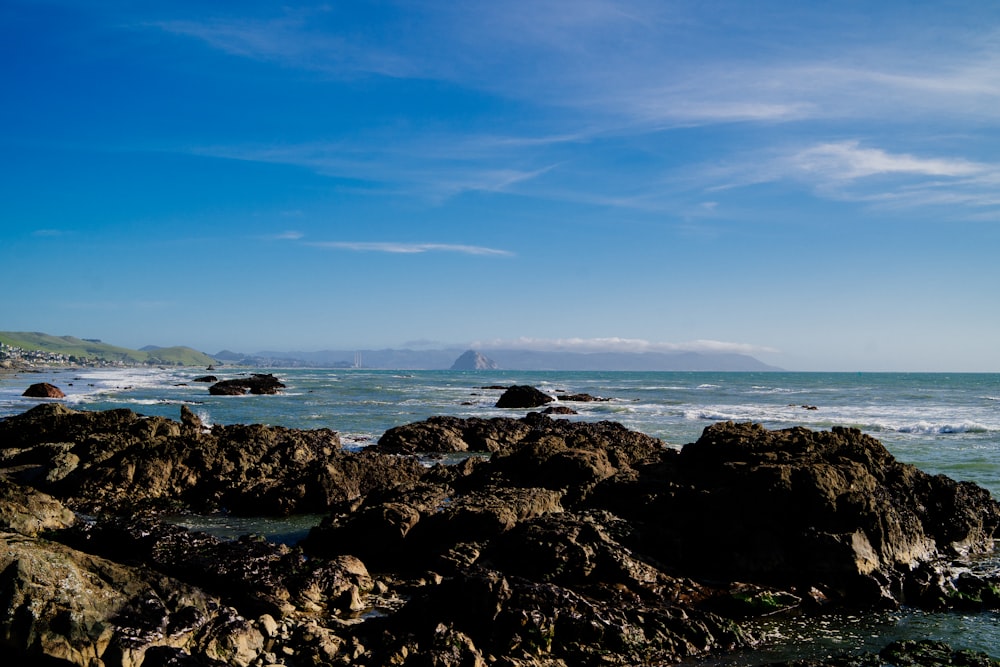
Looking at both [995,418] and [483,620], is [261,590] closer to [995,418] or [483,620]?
[483,620]

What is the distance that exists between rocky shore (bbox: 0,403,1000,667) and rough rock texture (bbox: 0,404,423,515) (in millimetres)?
57

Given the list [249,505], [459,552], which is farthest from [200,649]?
[249,505]

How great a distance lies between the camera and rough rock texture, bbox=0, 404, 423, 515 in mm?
14750

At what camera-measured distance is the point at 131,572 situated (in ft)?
25.4

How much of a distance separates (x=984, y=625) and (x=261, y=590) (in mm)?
8892

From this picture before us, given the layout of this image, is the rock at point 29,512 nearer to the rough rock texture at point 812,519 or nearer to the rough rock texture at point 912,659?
the rough rock texture at point 812,519

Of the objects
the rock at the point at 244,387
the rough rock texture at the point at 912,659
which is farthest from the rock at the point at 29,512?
the rock at the point at 244,387

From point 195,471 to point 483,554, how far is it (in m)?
8.95

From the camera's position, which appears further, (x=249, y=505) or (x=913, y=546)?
(x=249, y=505)

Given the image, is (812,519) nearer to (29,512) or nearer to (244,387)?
(29,512)

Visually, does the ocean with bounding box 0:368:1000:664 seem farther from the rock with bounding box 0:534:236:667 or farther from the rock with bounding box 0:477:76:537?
the rock with bounding box 0:534:236:667

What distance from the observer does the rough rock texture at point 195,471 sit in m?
14.8

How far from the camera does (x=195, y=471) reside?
632 inches

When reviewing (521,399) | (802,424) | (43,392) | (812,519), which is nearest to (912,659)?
(812,519)
